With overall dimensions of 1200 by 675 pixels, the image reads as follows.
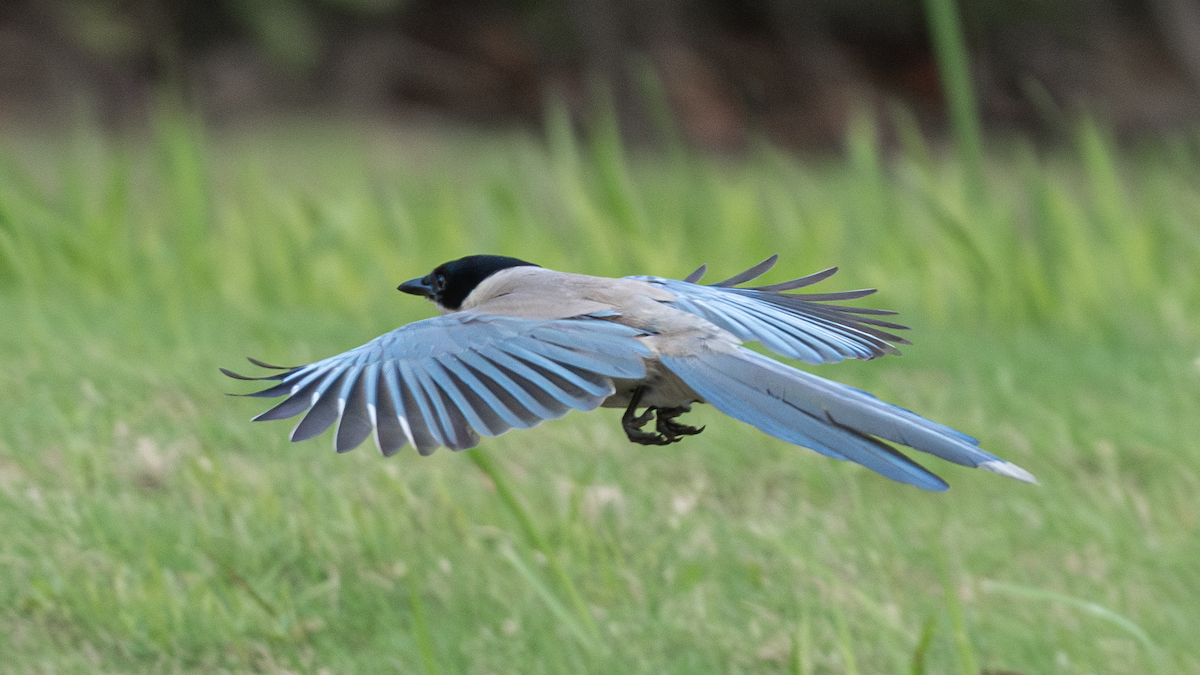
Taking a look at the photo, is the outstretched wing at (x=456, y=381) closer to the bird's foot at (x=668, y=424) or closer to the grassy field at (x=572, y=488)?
the bird's foot at (x=668, y=424)

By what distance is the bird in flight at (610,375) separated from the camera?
4.32ft

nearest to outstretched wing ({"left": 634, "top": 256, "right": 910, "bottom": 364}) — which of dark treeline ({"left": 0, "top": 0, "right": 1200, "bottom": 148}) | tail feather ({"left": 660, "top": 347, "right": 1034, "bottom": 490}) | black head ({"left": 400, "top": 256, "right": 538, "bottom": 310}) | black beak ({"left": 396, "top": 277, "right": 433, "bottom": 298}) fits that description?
tail feather ({"left": 660, "top": 347, "right": 1034, "bottom": 490})

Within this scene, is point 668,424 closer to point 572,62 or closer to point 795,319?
point 795,319

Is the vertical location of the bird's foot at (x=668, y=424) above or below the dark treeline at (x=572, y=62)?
below

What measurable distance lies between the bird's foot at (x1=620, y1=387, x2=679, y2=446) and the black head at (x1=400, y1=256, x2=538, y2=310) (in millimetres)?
390

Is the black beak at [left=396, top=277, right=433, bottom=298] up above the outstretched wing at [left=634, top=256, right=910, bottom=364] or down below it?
above

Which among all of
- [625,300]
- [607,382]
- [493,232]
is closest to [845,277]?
[493,232]

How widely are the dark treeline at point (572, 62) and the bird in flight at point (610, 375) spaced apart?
9.71m

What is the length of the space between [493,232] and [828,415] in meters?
3.40

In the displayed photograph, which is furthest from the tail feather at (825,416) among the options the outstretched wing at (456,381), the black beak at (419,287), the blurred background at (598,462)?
the black beak at (419,287)

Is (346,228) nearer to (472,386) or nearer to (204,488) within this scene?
(204,488)

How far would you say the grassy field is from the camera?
212 cm

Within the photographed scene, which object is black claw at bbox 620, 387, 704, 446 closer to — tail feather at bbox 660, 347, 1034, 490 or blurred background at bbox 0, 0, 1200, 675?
tail feather at bbox 660, 347, 1034, 490

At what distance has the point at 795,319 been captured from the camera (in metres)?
1.79
